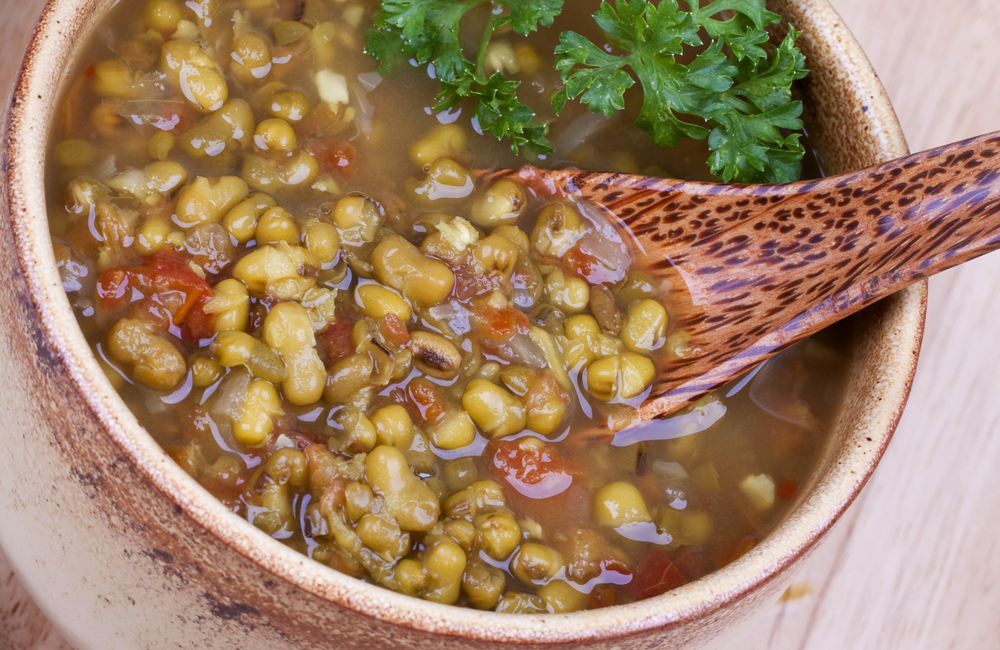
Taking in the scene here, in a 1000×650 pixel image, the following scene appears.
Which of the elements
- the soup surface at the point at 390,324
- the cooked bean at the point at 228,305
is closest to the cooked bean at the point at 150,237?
the soup surface at the point at 390,324

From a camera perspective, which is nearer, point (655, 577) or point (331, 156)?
point (655, 577)

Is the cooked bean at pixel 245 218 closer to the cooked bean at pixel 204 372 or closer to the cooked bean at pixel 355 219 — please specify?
the cooked bean at pixel 355 219

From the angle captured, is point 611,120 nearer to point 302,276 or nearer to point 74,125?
point 302,276

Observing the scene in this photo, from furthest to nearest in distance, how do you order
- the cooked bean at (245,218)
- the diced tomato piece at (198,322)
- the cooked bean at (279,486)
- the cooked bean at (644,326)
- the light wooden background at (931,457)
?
the light wooden background at (931,457)
the cooked bean at (644,326)
the cooked bean at (245,218)
the diced tomato piece at (198,322)
the cooked bean at (279,486)

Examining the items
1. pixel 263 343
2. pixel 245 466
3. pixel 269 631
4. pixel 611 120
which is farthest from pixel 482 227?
pixel 269 631

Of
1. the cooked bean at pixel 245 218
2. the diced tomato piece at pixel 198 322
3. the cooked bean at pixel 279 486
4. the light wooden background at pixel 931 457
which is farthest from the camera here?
the light wooden background at pixel 931 457

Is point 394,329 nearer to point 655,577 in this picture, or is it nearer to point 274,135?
point 274,135

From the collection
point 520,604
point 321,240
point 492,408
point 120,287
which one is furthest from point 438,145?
point 520,604
